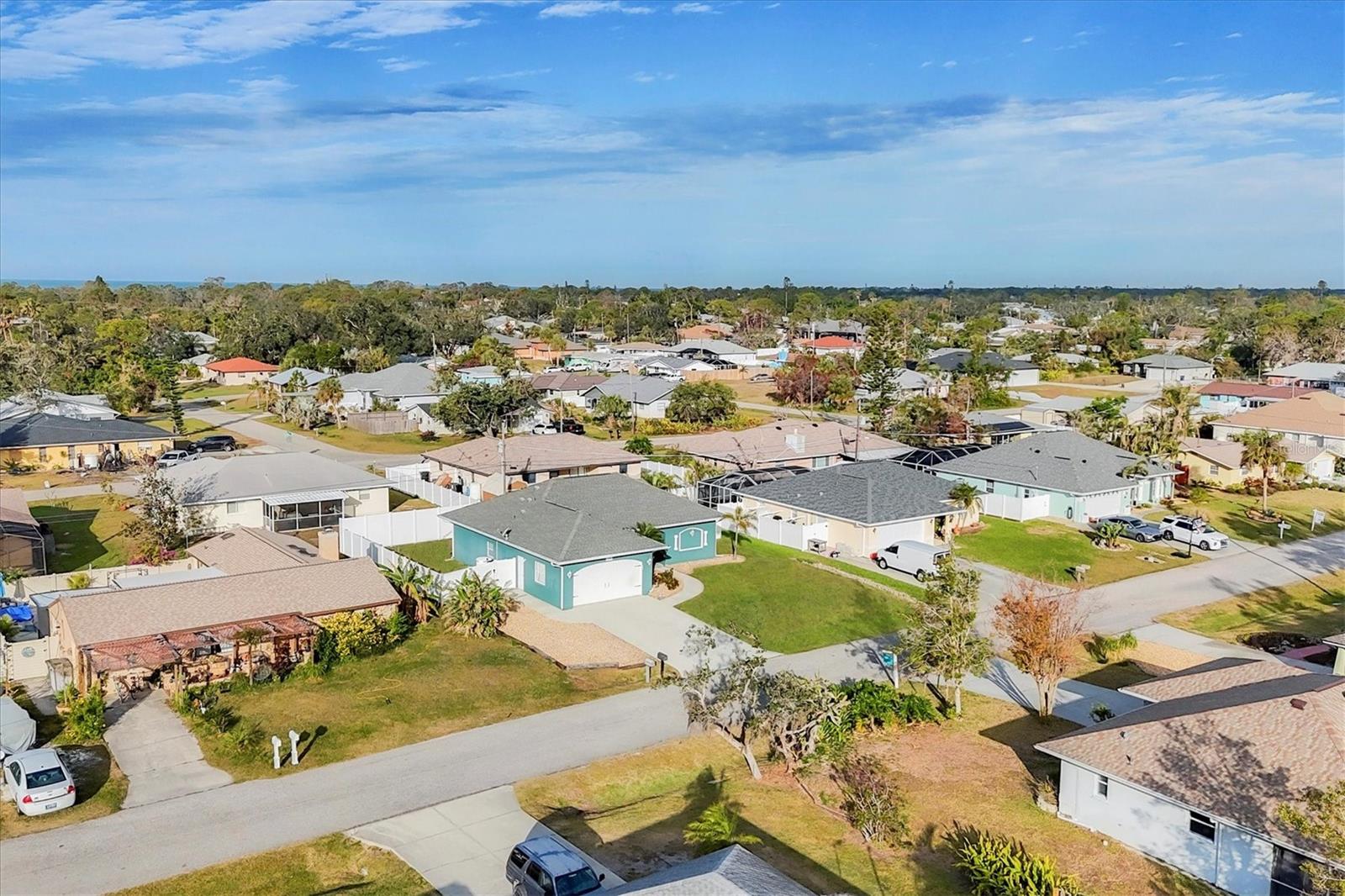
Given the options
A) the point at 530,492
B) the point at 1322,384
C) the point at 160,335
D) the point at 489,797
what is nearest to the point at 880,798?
the point at 489,797

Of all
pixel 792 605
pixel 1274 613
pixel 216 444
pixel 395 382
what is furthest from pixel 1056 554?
pixel 395 382

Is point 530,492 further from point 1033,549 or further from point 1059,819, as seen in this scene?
point 1059,819

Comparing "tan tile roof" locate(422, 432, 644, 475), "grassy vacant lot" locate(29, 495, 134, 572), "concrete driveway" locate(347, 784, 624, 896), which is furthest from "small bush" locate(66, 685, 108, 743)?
"tan tile roof" locate(422, 432, 644, 475)

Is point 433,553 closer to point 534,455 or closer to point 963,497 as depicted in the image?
point 534,455

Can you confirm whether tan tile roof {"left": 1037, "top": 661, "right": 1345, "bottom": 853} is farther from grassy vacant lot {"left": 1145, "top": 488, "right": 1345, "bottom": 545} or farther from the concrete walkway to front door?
grassy vacant lot {"left": 1145, "top": 488, "right": 1345, "bottom": 545}

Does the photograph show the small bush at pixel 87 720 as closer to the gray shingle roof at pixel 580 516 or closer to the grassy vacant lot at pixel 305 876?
the grassy vacant lot at pixel 305 876

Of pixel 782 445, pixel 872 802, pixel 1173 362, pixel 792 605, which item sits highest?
pixel 1173 362

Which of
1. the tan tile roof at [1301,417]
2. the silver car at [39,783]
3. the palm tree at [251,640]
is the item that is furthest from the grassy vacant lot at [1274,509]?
the silver car at [39,783]
